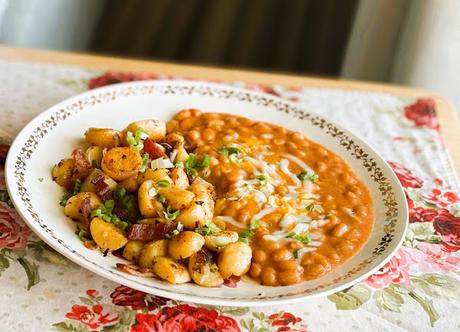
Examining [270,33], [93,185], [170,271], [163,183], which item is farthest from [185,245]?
[270,33]

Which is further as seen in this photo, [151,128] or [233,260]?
[151,128]

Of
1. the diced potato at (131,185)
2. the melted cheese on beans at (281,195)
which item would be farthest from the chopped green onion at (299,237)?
the diced potato at (131,185)

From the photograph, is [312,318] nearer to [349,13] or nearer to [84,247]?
[84,247]

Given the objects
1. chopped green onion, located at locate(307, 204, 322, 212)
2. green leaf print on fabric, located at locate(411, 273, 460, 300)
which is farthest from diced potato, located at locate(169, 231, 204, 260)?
green leaf print on fabric, located at locate(411, 273, 460, 300)

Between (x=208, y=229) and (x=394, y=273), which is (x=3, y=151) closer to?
(x=208, y=229)

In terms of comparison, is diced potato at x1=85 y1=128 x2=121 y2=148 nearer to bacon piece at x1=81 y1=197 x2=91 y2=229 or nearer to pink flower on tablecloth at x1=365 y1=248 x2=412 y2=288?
bacon piece at x1=81 y1=197 x2=91 y2=229

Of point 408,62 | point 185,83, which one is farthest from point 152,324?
point 408,62
